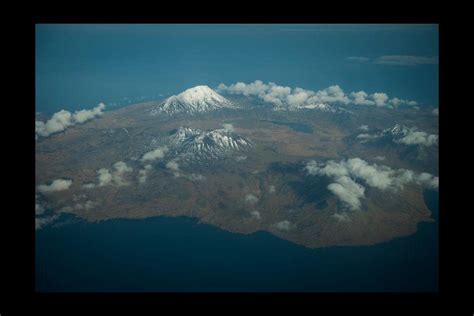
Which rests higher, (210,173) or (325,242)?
(210,173)

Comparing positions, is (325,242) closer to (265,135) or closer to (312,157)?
(312,157)

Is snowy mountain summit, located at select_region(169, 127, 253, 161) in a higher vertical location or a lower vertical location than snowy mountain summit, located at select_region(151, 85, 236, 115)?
lower

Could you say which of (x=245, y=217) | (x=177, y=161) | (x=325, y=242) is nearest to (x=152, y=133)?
(x=177, y=161)

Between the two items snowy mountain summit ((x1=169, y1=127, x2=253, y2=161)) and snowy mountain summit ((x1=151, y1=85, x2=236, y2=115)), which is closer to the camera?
snowy mountain summit ((x1=169, y1=127, x2=253, y2=161))

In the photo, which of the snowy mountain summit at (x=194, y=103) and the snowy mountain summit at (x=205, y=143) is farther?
the snowy mountain summit at (x=194, y=103)

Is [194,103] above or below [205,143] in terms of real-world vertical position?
above

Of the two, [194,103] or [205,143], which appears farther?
[194,103]

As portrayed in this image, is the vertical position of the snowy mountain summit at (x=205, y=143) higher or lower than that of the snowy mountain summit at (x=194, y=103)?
lower
